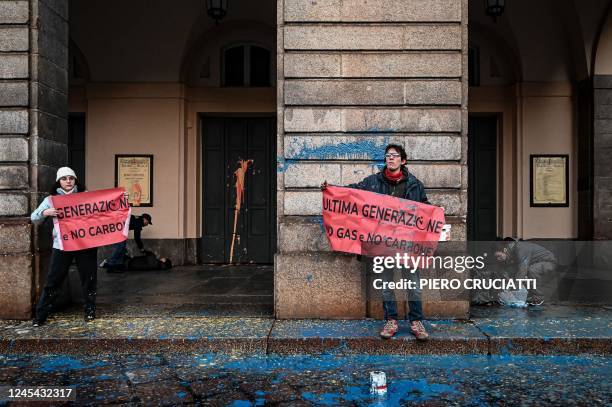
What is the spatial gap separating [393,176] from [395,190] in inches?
7.0

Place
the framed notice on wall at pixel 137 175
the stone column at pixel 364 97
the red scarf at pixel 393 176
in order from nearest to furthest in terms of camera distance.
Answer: the red scarf at pixel 393 176, the stone column at pixel 364 97, the framed notice on wall at pixel 137 175

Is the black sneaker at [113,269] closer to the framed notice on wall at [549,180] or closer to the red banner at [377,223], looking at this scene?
the red banner at [377,223]

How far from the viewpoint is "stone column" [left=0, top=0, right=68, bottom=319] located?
732 cm

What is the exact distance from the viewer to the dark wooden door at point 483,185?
44.0ft

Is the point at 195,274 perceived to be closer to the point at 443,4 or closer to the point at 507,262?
the point at 507,262

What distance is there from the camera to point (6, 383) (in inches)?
201

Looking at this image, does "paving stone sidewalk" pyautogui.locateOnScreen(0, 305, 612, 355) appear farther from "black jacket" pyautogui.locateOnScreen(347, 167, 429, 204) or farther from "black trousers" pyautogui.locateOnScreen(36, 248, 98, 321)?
"black jacket" pyautogui.locateOnScreen(347, 167, 429, 204)

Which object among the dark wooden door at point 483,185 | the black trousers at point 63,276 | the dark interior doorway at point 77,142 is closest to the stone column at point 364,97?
the black trousers at point 63,276

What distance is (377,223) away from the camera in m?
6.75

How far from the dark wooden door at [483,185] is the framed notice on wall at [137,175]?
7272 millimetres

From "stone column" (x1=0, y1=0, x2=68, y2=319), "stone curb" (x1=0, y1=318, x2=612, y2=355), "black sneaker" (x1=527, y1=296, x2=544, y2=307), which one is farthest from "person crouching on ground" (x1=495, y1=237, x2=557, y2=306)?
"stone column" (x1=0, y1=0, x2=68, y2=319)

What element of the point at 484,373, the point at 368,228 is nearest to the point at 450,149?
the point at 368,228

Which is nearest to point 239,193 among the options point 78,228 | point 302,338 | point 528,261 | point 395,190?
point 78,228

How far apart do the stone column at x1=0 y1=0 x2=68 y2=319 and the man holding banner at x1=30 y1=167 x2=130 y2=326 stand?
0.43 metres
